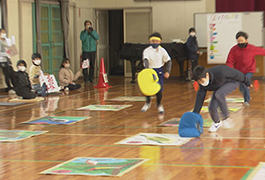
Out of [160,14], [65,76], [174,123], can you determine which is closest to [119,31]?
[160,14]

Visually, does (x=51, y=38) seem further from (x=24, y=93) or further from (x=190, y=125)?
(x=190, y=125)

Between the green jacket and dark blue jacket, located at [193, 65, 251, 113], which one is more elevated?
the green jacket

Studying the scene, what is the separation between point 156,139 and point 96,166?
1.45 metres

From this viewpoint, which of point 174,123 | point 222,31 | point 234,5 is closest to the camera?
point 174,123

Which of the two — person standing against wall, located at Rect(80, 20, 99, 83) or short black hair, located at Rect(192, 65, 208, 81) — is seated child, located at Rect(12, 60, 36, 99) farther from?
short black hair, located at Rect(192, 65, 208, 81)

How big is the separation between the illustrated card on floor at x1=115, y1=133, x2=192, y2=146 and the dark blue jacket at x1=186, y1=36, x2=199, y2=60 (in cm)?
857

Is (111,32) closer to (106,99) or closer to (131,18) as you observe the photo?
(131,18)

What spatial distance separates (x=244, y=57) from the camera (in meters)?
→ 8.84

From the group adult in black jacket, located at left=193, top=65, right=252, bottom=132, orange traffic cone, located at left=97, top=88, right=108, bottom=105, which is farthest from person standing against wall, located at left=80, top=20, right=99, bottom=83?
adult in black jacket, located at left=193, top=65, right=252, bottom=132

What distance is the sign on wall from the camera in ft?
48.2

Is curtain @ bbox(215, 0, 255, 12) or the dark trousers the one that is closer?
the dark trousers

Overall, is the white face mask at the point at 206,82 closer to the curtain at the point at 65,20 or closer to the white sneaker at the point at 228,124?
the white sneaker at the point at 228,124

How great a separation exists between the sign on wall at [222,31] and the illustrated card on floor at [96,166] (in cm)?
1031

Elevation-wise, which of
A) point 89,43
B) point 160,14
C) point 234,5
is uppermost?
point 234,5
